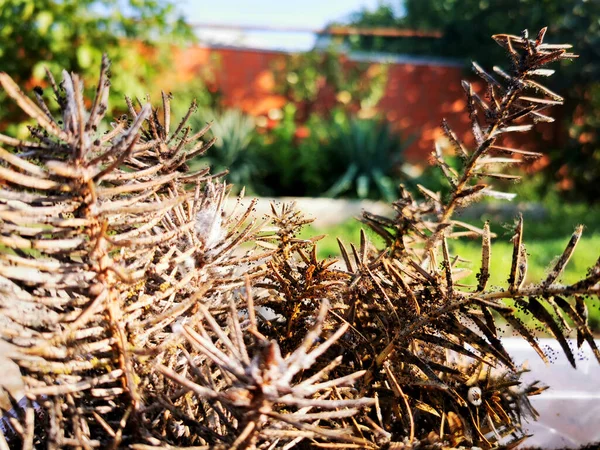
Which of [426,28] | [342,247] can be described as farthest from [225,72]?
[342,247]

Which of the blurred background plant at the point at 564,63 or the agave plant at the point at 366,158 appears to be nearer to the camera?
the agave plant at the point at 366,158

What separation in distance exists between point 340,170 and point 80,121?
197 inches

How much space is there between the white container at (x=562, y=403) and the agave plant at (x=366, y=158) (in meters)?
4.04

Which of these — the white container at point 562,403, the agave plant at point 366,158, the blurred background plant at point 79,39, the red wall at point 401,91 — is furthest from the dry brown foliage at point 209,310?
the red wall at point 401,91

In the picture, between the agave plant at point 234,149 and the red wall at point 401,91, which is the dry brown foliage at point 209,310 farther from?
the red wall at point 401,91

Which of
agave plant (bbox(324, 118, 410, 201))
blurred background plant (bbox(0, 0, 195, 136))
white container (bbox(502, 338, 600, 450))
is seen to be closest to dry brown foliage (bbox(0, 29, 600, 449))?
white container (bbox(502, 338, 600, 450))

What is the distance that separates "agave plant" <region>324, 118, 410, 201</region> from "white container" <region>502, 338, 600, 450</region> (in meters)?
4.04

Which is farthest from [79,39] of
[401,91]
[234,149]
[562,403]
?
[562,403]

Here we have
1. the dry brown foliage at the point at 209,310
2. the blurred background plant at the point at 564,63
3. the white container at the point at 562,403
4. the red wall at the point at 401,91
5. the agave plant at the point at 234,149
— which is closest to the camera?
the dry brown foliage at the point at 209,310

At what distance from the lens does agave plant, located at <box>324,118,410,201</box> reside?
4.86 meters

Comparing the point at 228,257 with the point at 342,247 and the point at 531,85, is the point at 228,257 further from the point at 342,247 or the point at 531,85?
the point at 531,85

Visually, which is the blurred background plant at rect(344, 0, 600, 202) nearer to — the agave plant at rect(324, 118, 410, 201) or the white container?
the agave plant at rect(324, 118, 410, 201)

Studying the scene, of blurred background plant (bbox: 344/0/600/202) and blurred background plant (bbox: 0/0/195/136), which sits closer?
blurred background plant (bbox: 0/0/195/136)

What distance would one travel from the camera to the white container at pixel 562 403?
0.70 meters
